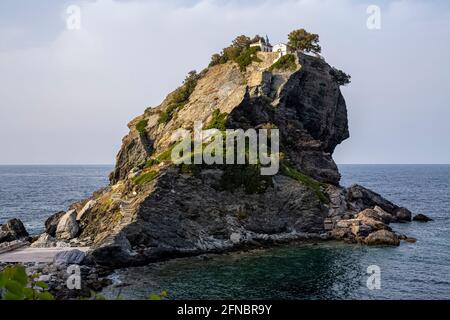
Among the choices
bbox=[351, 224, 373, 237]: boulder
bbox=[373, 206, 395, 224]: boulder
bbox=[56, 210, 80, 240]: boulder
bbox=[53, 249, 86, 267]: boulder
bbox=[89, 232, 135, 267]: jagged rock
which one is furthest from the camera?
bbox=[373, 206, 395, 224]: boulder

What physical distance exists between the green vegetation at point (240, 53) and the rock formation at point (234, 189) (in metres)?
1.52

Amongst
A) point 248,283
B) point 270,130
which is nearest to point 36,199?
point 270,130

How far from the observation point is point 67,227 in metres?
63.8

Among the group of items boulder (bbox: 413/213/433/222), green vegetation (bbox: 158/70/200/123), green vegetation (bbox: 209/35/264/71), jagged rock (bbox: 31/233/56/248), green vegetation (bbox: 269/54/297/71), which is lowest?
jagged rock (bbox: 31/233/56/248)

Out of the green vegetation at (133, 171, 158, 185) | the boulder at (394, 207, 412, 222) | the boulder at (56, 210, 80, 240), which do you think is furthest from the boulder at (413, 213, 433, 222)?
the boulder at (56, 210, 80, 240)

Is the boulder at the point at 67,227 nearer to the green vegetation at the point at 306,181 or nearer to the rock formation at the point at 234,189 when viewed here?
the rock formation at the point at 234,189

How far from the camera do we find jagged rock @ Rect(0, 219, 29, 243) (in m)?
64.0

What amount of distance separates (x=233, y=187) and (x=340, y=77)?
1856 inches

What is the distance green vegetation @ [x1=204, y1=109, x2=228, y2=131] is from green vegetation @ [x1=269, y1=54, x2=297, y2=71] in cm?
1982

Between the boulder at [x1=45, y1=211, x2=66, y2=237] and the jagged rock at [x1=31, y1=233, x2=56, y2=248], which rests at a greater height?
the boulder at [x1=45, y1=211, x2=66, y2=237]

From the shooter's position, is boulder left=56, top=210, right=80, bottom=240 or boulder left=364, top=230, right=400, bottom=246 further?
boulder left=56, top=210, right=80, bottom=240

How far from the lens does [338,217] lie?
67625 mm

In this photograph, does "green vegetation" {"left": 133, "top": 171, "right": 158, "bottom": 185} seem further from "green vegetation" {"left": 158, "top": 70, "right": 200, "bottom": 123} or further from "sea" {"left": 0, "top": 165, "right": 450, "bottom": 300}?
"green vegetation" {"left": 158, "top": 70, "right": 200, "bottom": 123}
